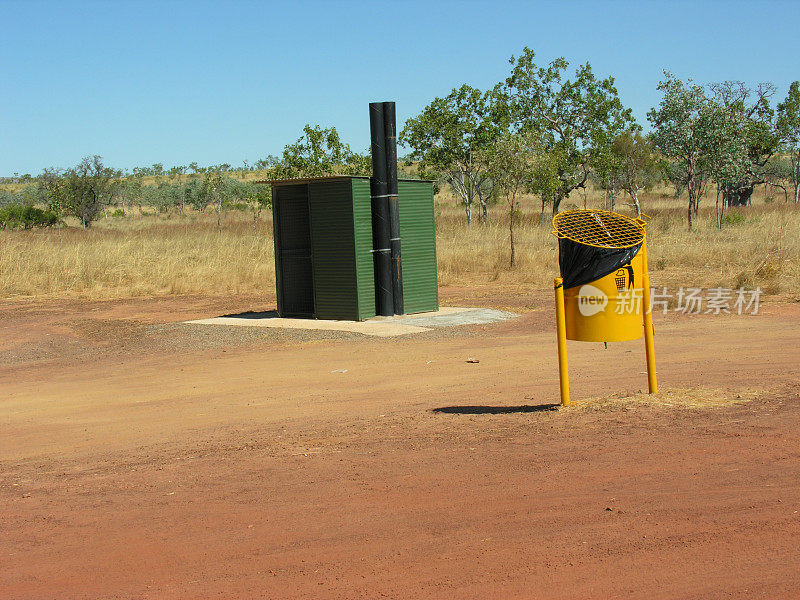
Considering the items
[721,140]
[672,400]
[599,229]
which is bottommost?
[672,400]

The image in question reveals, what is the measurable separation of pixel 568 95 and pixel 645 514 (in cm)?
3485

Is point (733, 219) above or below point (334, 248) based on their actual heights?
above

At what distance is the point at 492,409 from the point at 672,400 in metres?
1.62

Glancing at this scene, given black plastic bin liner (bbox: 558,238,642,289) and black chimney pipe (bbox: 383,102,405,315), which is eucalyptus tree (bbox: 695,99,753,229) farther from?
black plastic bin liner (bbox: 558,238,642,289)

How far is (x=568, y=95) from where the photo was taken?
3747 centimetres

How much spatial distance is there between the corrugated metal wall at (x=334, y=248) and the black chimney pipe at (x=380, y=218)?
1.76 ft

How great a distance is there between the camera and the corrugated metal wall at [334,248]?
52.3 feet

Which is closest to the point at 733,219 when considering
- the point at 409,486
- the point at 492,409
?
the point at 492,409

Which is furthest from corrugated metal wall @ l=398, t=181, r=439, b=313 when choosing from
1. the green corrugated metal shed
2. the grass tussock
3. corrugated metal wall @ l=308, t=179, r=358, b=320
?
the grass tussock

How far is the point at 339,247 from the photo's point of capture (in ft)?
52.9

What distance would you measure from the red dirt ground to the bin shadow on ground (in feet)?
0.15

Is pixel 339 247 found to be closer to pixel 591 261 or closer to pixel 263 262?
pixel 591 261

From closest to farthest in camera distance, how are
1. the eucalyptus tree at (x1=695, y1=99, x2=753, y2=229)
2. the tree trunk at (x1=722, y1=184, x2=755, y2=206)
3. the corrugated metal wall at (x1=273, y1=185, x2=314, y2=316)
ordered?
1. the corrugated metal wall at (x1=273, y1=185, x2=314, y2=316)
2. the eucalyptus tree at (x1=695, y1=99, x2=753, y2=229)
3. the tree trunk at (x1=722, y1=184, x2=755, y2=206)

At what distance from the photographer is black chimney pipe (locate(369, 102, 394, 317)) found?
16078mm
